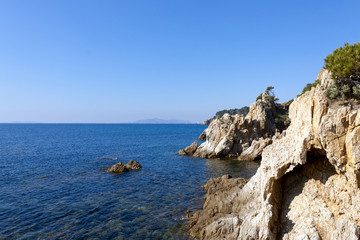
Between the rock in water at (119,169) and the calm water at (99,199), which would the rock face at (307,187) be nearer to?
the calm water at (99,199)

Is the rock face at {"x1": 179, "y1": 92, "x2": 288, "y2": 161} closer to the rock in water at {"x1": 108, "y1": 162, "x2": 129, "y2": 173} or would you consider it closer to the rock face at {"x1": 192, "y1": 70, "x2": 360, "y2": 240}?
the rock in water at {"x1": 108, "y1": 162, "x2": 129, "y2": 173}

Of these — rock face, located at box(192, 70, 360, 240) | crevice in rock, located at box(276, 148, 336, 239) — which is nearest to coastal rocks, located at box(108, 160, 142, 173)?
rock face, located at box(192, 70, 360, 240)

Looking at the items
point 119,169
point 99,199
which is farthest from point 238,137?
point 99,199

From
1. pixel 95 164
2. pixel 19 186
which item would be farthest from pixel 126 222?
pixel 95 164

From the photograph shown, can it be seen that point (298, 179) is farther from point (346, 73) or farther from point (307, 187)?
point (346, 73)

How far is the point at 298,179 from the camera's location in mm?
18781

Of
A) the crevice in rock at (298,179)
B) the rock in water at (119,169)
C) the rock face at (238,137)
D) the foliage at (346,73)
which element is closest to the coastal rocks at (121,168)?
the rock in water at (119,169)

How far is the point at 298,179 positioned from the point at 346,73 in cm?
975

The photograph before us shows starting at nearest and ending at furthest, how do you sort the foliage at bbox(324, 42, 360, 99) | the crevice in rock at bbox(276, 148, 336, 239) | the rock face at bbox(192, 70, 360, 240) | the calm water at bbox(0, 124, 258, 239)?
1. the rock face at bbox(192, 70, 360, 240)
2. the crevice in rock at bbox(276, 148, 336, 239)
3. the foliage at bbox(324, 42, 360, 99)
4. the calm water at bbox(0, 124, 258, 239)

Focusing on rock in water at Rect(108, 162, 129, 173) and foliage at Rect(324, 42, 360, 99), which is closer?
foliage at Rect(324, 42, 360, 99)

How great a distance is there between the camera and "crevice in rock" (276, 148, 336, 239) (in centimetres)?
1697

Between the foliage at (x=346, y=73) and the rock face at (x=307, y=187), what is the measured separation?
3.95 ft

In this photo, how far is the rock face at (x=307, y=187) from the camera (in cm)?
1427

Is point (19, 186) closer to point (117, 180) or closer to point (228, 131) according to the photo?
point (117, 180)
